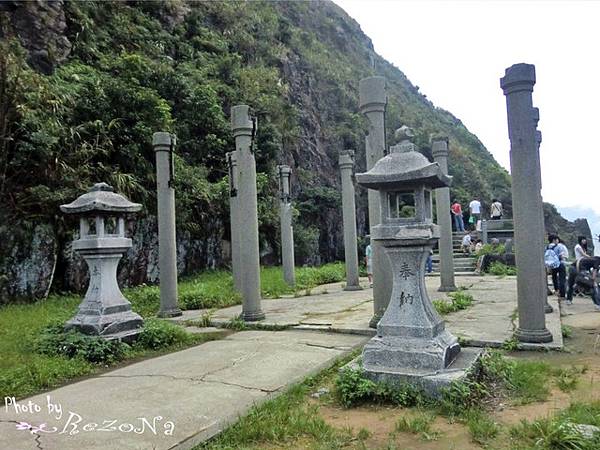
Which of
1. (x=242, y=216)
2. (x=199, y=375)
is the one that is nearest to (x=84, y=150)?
(x=242, y=216)

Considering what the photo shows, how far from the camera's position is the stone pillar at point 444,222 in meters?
10.7

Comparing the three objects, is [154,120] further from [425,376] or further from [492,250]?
[492,250]

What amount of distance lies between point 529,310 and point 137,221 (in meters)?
10.3

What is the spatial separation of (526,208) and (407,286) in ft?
7.76

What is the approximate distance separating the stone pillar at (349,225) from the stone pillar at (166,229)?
5587 mm

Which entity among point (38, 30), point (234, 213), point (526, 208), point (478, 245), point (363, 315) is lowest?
point (363, 315)

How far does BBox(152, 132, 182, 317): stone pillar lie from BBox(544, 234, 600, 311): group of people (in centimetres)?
790

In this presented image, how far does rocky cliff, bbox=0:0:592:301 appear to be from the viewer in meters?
10.5

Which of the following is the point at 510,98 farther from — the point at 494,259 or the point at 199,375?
the point at 494,259

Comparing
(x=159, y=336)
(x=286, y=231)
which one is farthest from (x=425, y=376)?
(x=286, y=231)

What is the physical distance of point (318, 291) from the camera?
13.3 meters

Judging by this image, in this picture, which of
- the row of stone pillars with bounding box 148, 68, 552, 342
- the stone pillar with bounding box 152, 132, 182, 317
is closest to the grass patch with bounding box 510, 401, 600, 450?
the row of stone pillars with bounding box 148, 68, 552, 342

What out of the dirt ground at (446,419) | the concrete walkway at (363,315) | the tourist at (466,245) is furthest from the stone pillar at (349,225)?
the tourist at (466,245)

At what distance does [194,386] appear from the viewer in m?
4.58
